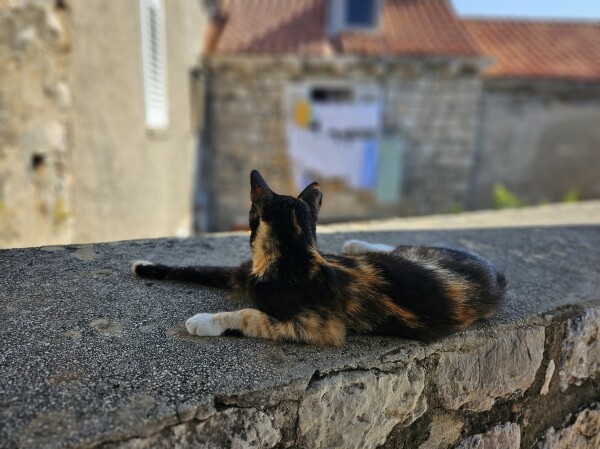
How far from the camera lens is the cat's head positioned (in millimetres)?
1501

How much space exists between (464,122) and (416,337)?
33.3ft

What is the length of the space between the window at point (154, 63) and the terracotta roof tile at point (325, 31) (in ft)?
10.9

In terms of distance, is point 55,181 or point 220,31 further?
point 220,31

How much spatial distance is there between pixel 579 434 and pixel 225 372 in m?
1.48

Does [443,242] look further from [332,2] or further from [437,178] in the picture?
[332,2]

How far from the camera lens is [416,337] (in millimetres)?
1421

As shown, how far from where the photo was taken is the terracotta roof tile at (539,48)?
10602 mm

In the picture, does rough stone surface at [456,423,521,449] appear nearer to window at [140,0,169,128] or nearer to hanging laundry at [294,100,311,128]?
window at [140,0,169,128]

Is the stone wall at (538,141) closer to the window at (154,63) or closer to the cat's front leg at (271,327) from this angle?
the window at (154,63)

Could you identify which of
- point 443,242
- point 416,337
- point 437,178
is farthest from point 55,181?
point 437,178

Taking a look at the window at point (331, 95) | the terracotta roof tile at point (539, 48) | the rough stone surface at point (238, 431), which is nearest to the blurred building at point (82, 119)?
the rough stone surface at point (238, 431)

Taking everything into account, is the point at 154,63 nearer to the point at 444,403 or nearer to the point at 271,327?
the point at 271,327

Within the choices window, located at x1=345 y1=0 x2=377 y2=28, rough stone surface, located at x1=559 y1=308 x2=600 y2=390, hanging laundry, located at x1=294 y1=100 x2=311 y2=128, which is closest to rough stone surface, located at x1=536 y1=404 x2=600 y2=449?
rough stone surface, located at x1=559 y1=308 x2=600 y2=390

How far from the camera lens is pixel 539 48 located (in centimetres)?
1148
